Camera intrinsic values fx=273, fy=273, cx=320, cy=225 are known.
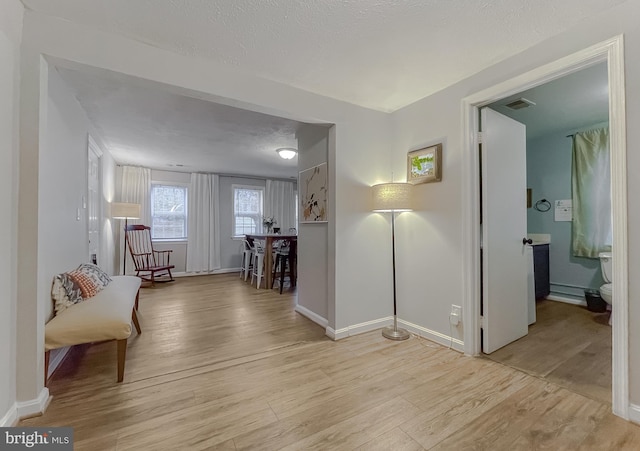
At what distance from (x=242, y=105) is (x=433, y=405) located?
8.15ft

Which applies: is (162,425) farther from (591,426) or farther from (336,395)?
(591,426)

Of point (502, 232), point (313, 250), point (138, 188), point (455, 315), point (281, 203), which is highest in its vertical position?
point (138, 188)

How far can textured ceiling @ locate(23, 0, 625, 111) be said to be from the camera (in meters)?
1.52

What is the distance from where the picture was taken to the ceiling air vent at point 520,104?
8.47 feet

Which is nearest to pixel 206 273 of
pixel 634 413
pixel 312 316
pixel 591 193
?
pixel 312 316

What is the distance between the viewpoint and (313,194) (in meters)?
3.11

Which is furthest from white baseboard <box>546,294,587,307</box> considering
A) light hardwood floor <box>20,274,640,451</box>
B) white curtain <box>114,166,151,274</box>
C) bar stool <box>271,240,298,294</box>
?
white curtain <box>114,166,151,274</box>

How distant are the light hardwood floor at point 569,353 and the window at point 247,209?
5.64m

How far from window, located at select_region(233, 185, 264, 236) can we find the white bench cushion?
463cm

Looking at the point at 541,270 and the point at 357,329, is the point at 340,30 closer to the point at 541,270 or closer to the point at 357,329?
the point at 357,329

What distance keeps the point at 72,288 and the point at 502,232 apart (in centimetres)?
351

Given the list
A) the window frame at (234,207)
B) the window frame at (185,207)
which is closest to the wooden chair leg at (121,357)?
the window frame at (185,207)

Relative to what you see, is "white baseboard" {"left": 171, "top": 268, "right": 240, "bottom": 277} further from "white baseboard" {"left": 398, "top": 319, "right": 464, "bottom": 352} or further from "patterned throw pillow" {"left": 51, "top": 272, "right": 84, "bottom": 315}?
"white baseboard" {"left": 398, "top": 319, "right": 464, "bottom": 352}

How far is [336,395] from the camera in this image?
68.2 inches
